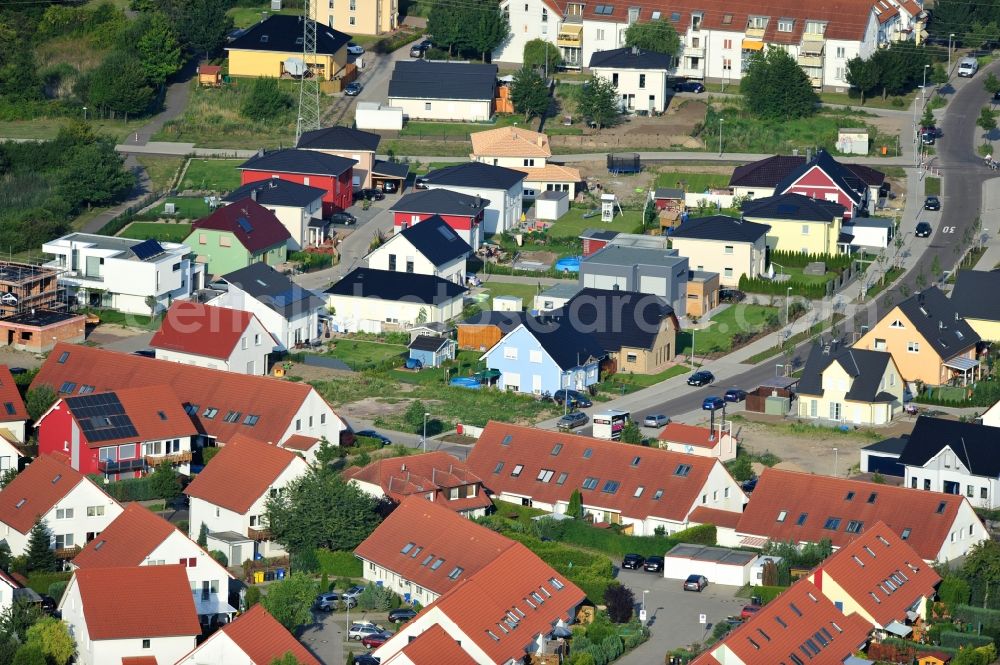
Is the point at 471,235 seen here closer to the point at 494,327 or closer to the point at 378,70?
the point at 494,327

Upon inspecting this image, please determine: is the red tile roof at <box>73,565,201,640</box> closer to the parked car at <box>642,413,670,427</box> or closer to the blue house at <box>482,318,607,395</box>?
the parked car at <box>642,413,670,427</box>

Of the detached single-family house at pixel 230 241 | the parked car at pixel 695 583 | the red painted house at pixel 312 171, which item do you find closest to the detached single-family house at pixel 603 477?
the parked car at pixel 695 583

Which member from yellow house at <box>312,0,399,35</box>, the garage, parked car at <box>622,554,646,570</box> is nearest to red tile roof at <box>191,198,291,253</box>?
yellow house at <box>312,0,399,35</box>

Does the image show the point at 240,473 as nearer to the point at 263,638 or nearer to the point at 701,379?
the point at 263,638

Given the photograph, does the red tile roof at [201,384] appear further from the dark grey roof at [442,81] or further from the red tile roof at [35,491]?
the dark grey roof at [442,81]

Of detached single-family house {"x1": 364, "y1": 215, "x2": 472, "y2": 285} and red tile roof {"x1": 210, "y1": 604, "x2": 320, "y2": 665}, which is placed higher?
detached single-family house {"x1": 364, "y1": 215, "x2": 472, "y2": 285}

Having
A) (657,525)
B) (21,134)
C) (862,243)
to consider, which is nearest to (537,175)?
(862,243)
